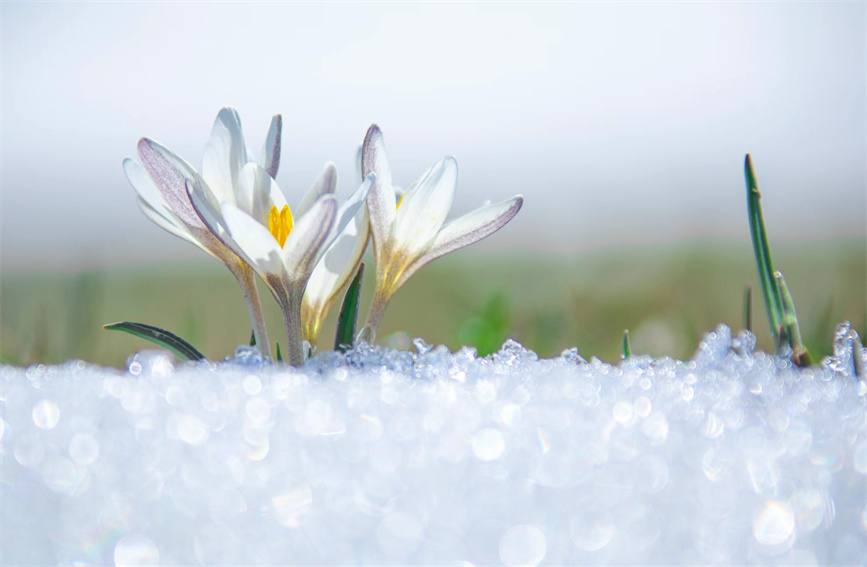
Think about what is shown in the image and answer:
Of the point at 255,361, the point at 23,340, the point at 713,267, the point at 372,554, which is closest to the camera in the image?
the point at 372,554

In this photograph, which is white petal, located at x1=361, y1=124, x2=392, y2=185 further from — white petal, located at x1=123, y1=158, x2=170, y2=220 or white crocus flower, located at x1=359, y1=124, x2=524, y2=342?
white petal, located at x1=123, y1=158, x2=170, y2=220

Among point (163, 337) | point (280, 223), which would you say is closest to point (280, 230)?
point (280, 223)

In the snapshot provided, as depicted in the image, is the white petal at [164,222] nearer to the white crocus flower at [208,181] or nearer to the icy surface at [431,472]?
the white crocus flower at [208,181]

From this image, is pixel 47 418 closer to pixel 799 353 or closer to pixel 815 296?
pixel 799 353

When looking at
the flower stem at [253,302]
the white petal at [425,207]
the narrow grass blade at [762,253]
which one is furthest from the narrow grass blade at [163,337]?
the narrow grass blade at [762,253]

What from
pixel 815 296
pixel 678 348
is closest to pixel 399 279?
pixel 678 348
